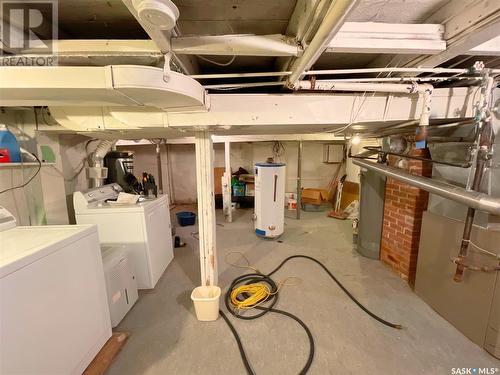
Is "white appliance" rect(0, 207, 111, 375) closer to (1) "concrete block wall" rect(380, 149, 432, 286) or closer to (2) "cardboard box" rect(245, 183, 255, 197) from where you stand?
(1) "concrete block wall" rect(380, 149, 432, 286)

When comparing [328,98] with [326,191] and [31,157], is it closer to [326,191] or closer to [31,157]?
[31,157]

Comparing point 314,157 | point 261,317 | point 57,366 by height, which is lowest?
point 261,317

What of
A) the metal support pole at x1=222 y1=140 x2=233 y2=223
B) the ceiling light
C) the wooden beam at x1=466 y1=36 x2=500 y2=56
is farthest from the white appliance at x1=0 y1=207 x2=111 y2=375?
the metal support pole at x1=222 y1=140 x2=233 y2=223

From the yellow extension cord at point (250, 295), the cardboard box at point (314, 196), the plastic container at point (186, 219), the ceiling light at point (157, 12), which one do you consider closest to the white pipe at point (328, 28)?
the ceiling light at point (157, 12)

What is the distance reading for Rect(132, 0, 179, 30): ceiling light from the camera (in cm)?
65

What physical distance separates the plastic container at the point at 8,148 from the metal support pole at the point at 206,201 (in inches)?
56.0

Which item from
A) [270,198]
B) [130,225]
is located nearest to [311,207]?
[270,198]

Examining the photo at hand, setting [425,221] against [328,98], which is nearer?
[328,98]

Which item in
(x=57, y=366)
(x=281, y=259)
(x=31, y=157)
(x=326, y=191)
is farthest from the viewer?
(x=326, y=191)

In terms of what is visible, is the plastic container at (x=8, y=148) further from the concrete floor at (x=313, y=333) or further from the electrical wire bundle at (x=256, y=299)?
the electrical wire bundle at (x=256, y=299)

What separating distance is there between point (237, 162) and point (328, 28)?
498 cm

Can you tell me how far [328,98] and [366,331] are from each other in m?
1.85

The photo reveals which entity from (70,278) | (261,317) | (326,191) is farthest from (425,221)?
(326,191)

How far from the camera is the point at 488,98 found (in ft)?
4.48
